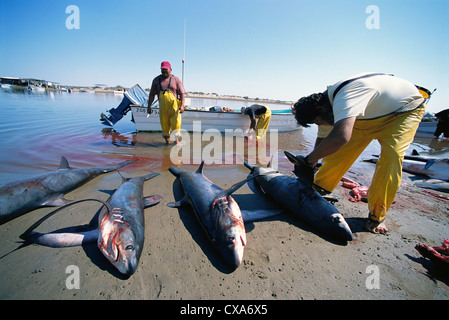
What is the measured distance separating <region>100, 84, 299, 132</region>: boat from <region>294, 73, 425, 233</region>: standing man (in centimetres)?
846

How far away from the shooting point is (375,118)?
2.56 metres

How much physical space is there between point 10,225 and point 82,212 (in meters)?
0.79

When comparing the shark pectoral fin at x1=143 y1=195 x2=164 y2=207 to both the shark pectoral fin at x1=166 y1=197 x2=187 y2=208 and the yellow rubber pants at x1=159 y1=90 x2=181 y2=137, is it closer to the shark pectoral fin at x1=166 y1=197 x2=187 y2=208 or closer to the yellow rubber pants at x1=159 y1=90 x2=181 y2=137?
the shark pectoral fin at x1=166 y1=197 x2=187 y2=208

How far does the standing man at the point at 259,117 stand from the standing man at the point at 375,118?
7837 millimetres

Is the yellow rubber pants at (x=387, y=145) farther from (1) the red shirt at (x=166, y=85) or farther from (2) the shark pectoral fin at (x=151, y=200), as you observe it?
(1) the red shirt at (x=166, y=85)

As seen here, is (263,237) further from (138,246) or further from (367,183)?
(367,183)

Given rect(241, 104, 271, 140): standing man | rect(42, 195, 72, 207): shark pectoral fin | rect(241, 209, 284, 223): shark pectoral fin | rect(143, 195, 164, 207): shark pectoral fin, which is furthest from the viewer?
rect(241, 104, 271, 140): standing man

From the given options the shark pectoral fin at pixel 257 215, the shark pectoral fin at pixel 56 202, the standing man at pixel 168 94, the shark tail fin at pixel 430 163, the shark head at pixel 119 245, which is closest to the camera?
the shark head at pixel 119 245

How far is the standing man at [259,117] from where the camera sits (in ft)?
34.6

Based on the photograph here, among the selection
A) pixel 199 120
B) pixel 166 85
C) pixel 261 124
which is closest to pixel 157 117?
pixel 199 120

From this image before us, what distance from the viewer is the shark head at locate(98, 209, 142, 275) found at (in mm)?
1918

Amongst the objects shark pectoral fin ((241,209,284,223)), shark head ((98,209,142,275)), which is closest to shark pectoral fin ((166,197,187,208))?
shark head ((98,209,142,275))

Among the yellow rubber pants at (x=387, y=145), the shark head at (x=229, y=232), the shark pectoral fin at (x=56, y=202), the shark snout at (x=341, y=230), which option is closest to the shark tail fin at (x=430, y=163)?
the yellow rubber pants at (x=387, y=145)

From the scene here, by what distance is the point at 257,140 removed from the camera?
34.6 ft
